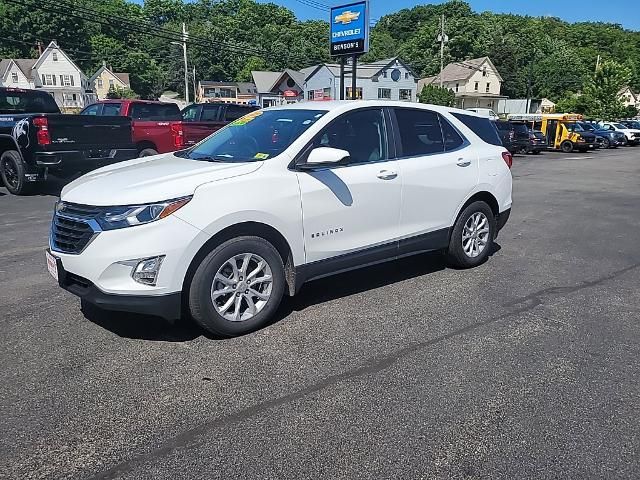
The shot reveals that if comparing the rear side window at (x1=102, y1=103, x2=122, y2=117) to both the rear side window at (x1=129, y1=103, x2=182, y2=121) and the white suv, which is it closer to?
the rear side window at (x1=129, y1=103, x2=182, y2=121)

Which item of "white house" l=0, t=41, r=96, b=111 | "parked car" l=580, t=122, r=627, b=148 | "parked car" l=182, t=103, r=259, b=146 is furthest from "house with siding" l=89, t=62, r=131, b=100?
"parked car" l=182, t=103, r=259, b=146

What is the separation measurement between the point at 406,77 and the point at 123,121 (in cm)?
5370

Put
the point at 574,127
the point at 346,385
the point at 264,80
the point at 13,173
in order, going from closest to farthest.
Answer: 1. the point at 346,385
2. the point at 13,173
3. the point at 574,127
4. the point at 264,80

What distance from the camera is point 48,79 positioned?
262 feet

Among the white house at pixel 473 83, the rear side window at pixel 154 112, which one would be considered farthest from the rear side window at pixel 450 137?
the white house at pixel 473 83

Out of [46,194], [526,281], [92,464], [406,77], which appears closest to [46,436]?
[92,464]

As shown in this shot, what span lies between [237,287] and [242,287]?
40 mm

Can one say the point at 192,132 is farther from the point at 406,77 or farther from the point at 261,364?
the point at 406,77

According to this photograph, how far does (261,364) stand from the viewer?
3.61 meters

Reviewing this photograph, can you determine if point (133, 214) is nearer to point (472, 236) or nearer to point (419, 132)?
point (419, 132)

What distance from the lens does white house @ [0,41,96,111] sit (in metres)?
78.9

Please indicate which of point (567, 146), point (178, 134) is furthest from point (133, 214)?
point (567, 146)

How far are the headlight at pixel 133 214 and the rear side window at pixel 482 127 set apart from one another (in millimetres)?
3466

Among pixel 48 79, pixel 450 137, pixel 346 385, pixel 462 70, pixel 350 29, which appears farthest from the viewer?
pixel 48 79
